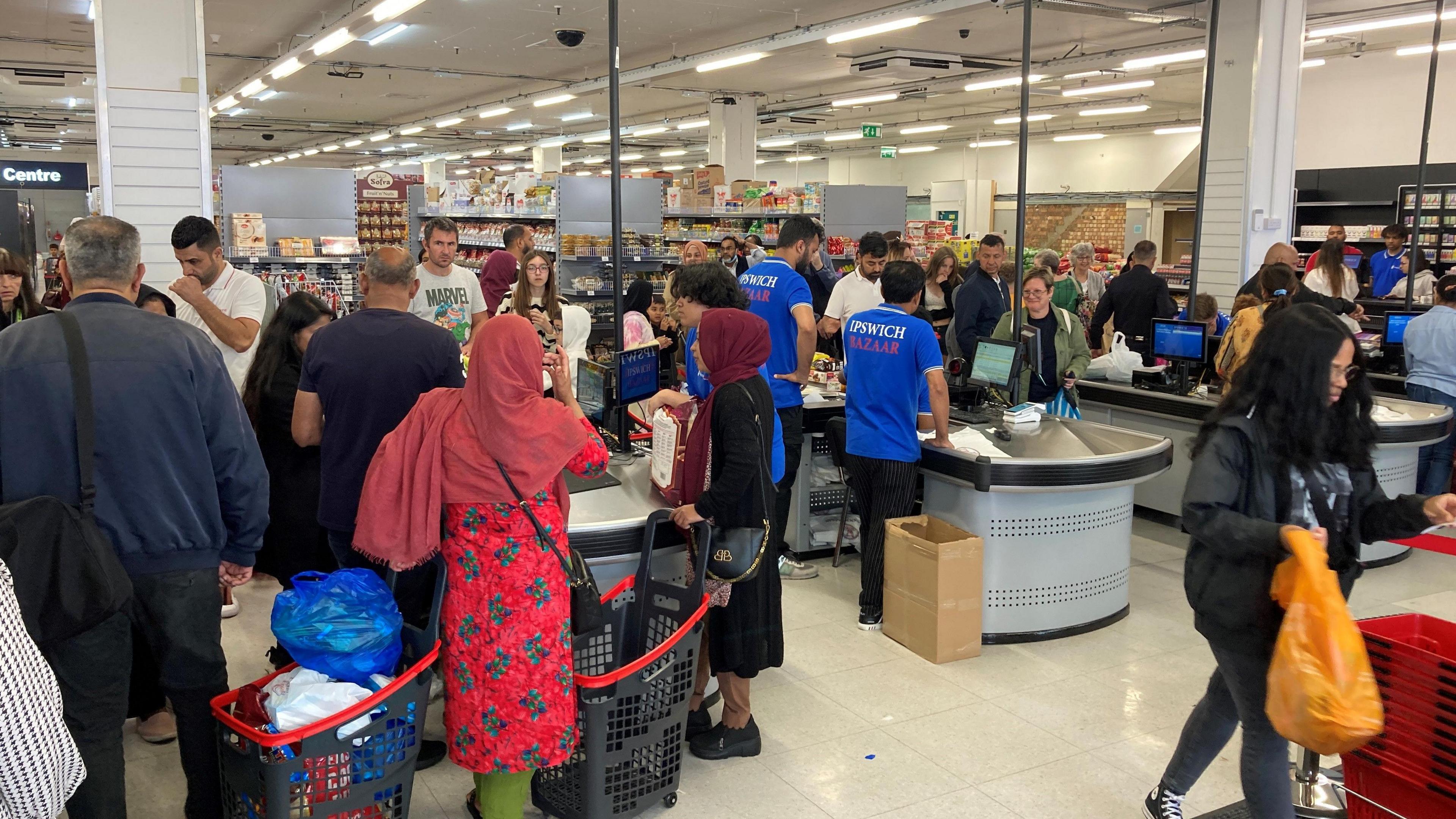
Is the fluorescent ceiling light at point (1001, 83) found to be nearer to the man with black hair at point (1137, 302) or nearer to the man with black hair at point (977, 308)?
the man with black hair at point (1137, 302)

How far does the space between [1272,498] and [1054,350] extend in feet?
10.6

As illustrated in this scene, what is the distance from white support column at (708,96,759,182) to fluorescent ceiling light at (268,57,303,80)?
6915 mm

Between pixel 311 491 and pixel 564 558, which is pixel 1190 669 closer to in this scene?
pixel 564 558

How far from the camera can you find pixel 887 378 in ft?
14.7

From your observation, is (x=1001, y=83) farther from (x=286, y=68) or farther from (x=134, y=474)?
(x=134, y=474)

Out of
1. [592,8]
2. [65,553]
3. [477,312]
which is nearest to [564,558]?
[65,553]

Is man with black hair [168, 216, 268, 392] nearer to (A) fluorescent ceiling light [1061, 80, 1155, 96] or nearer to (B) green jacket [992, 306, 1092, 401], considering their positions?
(B) green jacket [992, 306, 1092, 401]

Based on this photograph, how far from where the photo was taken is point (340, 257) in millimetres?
8359

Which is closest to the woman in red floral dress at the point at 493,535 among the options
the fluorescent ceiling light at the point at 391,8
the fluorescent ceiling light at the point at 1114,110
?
the fluorescent ceiling light at the point at 391,8

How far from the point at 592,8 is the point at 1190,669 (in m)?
9.18

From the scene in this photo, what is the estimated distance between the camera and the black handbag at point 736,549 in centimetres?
320

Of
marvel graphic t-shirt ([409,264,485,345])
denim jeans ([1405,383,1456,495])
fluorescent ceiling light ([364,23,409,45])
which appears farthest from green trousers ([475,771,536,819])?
fluorescent ceiling light ([364,23,409,45])

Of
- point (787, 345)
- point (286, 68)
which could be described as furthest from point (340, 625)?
point (286, 68)

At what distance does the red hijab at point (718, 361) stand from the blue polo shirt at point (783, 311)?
1.84 m
